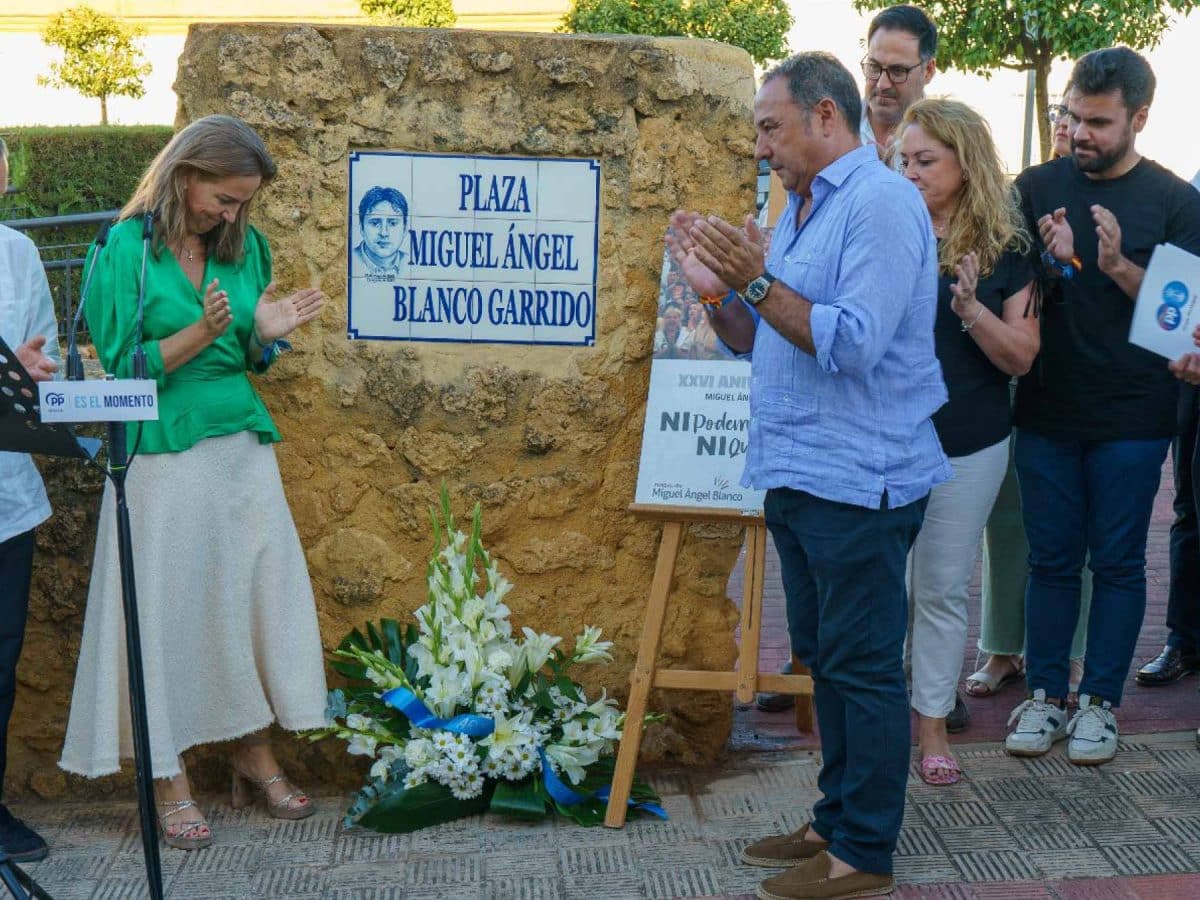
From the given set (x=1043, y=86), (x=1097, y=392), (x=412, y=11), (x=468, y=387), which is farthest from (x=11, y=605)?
(x=412, y=11)

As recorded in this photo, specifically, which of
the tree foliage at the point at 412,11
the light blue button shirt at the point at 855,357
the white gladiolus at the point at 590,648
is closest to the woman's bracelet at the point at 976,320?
the light blue button shirt at the point at 855,357

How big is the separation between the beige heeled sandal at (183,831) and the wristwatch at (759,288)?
208 centimetres

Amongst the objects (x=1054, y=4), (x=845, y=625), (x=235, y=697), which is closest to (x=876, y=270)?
(x=845, y=625)

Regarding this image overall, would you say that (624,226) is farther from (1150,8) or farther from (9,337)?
→ (1150,8)

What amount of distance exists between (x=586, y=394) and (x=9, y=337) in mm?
1570

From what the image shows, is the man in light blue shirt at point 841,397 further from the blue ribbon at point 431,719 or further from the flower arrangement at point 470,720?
the blue ribbon at point 431,719

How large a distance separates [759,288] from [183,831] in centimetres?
214

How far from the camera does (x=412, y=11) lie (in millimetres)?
31594

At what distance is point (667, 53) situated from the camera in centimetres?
410

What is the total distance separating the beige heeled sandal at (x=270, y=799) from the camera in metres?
4.02

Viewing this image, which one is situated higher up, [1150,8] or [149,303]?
[1150,8]

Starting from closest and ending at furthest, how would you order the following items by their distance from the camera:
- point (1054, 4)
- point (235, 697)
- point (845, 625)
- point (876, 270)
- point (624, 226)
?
point (876, 270), point (845, 625), point (235, 697), point (624, 226), point (1054, 4)

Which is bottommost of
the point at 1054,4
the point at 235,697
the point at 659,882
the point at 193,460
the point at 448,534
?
the point at 659,882

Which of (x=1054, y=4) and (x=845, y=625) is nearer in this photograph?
(x=845, y=625)
